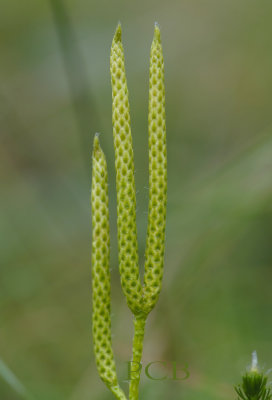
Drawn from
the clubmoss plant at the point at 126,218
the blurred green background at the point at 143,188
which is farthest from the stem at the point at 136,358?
the blurred green background at the point at 143,188

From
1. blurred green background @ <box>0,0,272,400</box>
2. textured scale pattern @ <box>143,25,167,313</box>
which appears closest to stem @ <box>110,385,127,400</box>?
textured scale pattern @ <box>143,25,167,313</box>

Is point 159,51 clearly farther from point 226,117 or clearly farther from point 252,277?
point 226,117

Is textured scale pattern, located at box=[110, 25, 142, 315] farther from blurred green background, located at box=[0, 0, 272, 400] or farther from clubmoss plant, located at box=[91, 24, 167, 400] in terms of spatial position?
blurred green background, located at box=[0, 0, 272, 400]

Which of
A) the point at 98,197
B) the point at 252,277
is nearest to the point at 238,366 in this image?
the point at 252,277

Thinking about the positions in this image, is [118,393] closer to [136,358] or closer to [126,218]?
[136,358]

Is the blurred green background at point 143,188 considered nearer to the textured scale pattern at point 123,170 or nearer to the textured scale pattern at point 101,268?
the textured scale pattern at point 101,268

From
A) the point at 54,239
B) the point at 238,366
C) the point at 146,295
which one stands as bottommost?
the point at 238,366
